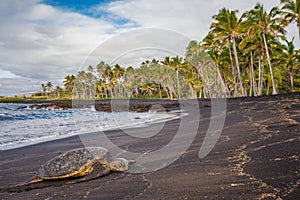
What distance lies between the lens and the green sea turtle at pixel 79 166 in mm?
5336

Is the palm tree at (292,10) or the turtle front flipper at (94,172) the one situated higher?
the palm tree at (292,10)

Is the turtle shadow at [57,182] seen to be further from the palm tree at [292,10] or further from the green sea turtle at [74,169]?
the palm tree at [292,10]

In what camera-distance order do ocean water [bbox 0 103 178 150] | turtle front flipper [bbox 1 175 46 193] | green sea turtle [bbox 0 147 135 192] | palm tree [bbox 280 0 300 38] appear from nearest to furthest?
turtle front flipper [bbox 1 175 46 193]
green sea turtle [bbox 0 147 135 192]
ocean water [bbox 0 103 178 150]
palm tree [bbox 280 0 300 38]

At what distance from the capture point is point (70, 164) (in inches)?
212

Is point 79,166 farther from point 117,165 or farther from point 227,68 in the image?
point 227,68

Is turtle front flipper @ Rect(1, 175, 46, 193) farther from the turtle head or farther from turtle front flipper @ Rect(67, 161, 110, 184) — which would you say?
the turtle head

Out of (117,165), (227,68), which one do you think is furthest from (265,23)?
(117,165)

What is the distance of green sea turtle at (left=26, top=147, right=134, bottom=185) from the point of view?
5.34 metres

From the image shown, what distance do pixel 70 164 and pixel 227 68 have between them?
2060 inches

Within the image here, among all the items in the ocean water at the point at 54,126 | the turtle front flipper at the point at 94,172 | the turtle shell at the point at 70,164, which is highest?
the turtle shell at the point at 70,164

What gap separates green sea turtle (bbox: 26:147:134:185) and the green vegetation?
99.3 ft

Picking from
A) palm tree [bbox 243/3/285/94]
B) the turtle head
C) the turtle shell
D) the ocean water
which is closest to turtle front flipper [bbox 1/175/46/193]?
the turtle shell

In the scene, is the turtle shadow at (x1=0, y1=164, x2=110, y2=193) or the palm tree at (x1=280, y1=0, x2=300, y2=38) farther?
the palm tree at (x1=280, y1=0, x2=300, y2=38)

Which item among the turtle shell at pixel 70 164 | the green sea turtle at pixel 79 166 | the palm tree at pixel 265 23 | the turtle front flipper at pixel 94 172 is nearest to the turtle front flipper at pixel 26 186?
the green sea turtle at pixel 79 166
